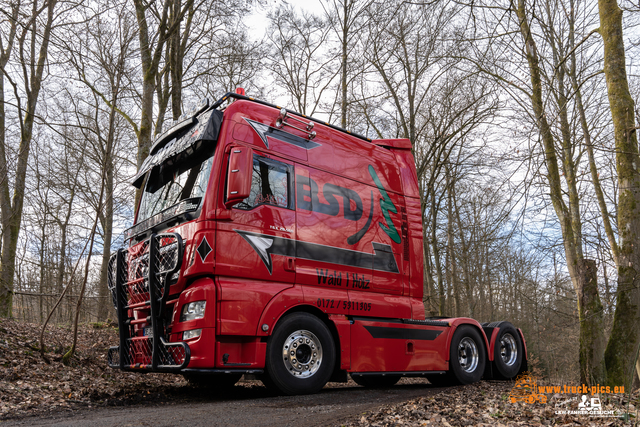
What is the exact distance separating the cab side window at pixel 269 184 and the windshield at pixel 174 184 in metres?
0.56

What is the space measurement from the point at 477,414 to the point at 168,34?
34.1 feet

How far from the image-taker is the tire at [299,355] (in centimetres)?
561

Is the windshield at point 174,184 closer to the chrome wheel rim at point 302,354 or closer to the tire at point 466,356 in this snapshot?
the chrome wheel rim at point 302,354

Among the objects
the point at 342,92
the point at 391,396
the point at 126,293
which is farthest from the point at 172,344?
the point at 342,92

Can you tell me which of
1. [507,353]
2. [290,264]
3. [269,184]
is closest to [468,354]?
[507,353]

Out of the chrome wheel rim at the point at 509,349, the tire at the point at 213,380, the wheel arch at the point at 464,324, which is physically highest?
the wheel arch at the point at 464,324

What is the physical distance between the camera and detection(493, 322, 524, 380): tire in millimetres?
9102

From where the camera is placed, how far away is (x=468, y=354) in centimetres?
861

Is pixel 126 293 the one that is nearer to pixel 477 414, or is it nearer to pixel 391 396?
pixel 391 396

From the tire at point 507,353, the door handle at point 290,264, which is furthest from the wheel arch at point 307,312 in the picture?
the tire at point 507,353

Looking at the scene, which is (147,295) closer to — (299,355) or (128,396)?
(128,396)

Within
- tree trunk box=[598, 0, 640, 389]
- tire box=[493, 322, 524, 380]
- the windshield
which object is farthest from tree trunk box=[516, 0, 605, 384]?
the windshield

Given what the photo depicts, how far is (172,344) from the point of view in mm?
Answer: 5223

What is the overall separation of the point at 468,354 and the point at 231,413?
547cm
